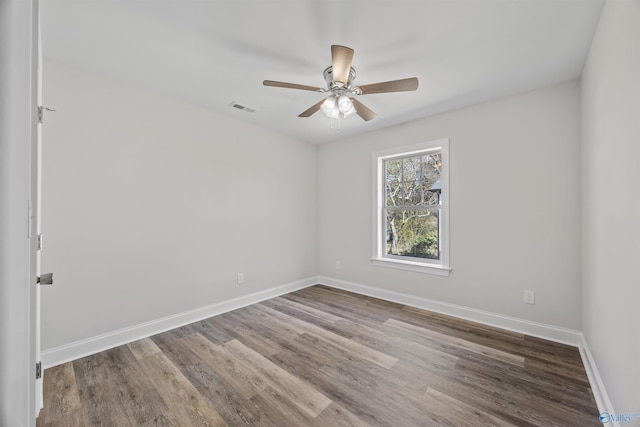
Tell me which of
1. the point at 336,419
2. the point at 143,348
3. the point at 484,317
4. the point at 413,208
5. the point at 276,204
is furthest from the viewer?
the point at 276,204

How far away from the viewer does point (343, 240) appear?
14.0 feet

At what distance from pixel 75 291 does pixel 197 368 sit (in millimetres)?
1251

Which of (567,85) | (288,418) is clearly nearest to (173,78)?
(288,418)

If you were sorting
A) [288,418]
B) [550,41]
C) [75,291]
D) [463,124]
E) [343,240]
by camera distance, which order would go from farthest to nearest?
[343,240], [463,124], [75,291], [550,41], [288,418]

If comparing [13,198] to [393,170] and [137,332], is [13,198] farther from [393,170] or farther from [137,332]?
[393,170]

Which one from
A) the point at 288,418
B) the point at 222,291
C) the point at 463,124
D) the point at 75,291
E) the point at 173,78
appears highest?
the point at 173,78

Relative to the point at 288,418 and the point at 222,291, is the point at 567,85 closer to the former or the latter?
the point at 288,418

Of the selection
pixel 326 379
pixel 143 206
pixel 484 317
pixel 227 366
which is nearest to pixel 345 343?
pixel 326 379

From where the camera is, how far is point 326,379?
6.42 feet

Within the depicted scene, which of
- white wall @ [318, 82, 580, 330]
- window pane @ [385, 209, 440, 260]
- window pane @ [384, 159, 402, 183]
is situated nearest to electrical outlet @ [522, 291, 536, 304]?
white wall @ [318, 82, 580, 330]

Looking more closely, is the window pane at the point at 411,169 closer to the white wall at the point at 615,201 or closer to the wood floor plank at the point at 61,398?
the white wall at the point at 615,201

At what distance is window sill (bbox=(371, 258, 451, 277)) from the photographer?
3.22 m

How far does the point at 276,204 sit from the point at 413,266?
2.11m

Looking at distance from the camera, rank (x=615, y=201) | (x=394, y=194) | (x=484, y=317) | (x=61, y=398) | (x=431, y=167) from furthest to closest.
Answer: (x=394, y=194), (x=431, y=167), (x=484, y=317), (x=61, y=398), (x=615, y=201)
